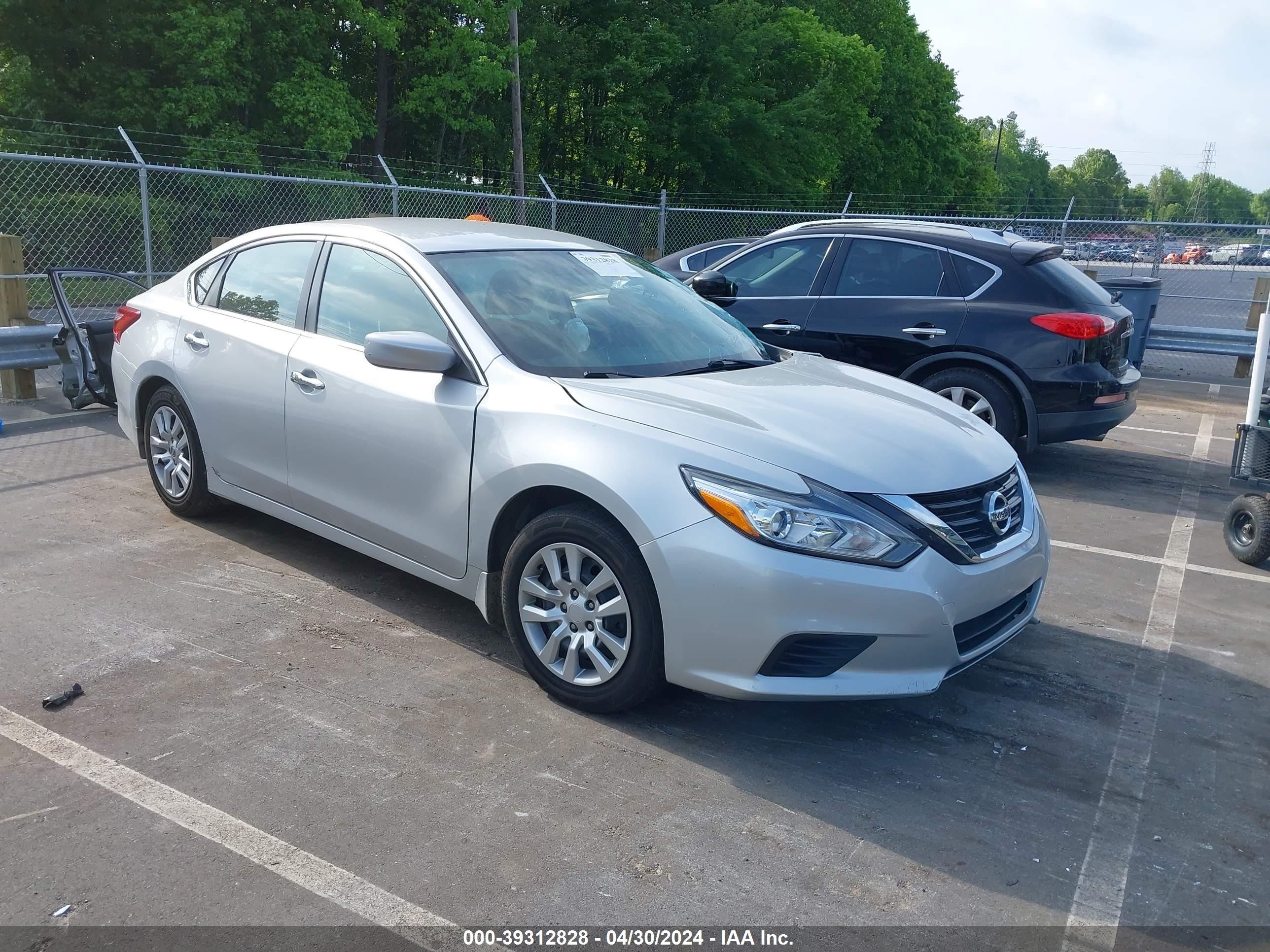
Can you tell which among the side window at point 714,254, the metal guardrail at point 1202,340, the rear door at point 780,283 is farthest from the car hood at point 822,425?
the metal guardrail at point 1202,340

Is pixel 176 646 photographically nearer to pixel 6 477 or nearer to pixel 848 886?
pixel 848 886

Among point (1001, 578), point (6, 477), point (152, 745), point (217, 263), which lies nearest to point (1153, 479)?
point (1001, 578)

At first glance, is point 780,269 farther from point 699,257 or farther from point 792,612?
point 792,612

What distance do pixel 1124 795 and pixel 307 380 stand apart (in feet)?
11.5

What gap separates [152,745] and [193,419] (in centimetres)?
230

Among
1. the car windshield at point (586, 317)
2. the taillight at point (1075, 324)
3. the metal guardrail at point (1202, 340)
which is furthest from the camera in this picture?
the metal guardrail at point (1202, 340)

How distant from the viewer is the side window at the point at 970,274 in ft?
25.1

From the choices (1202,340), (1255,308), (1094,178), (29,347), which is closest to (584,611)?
(29,347)

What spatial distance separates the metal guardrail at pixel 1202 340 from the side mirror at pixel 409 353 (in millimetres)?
11457

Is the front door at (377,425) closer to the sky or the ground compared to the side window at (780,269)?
closer to the ground

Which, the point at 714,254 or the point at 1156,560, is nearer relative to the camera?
the point at 1156,560

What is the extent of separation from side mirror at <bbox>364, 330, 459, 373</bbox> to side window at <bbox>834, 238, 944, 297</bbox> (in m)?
4.74

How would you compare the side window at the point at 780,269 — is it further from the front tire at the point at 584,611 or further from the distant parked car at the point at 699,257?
the front tire at the point at 584,611

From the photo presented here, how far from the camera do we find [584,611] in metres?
3.62
